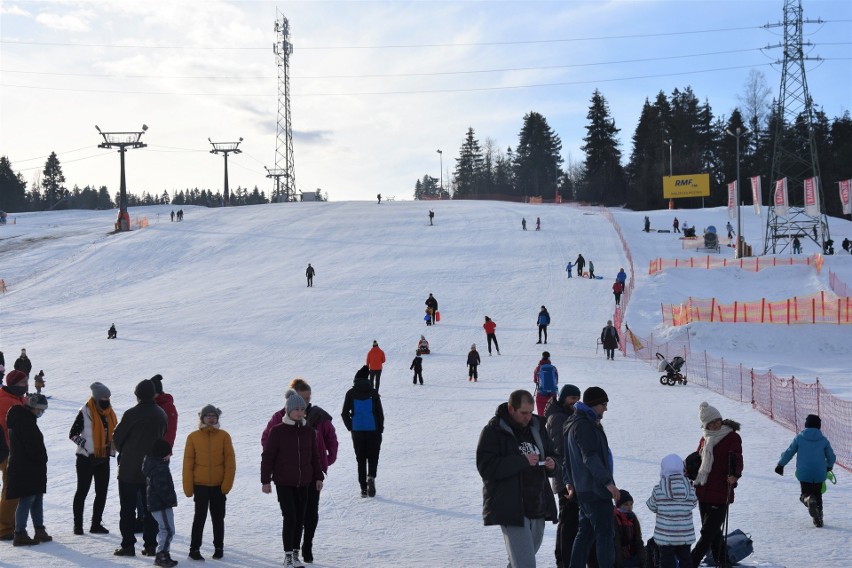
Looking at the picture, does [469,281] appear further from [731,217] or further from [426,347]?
[731,217]

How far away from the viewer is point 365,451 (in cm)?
1011

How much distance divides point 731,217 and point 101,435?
53425mm

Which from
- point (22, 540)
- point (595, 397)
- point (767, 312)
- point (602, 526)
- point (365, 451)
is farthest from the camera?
point (767, 312)

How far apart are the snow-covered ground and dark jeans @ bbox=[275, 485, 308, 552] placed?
454 mm

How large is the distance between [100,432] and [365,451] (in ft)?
10.3

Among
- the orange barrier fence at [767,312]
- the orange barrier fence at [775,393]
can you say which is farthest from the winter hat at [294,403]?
the orange barrier fence at [767,312]

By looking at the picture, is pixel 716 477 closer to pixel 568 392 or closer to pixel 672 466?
pixel 672 466

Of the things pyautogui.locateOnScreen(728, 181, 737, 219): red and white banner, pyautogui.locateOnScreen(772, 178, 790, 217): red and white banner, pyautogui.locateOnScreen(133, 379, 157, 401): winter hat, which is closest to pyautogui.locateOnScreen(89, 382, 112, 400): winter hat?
pyautogui.locateOnScreen(133, 379, 157, 401): winter hat

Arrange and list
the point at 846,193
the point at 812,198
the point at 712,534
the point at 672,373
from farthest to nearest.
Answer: the point at 846,193 → the point at 812,198 → the point at 672,373 → the point at 712,534

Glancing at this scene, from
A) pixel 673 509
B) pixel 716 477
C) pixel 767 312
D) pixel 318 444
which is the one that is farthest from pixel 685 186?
pixel 673 509

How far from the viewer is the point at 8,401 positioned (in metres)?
8.40

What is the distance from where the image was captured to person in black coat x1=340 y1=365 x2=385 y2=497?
9.93m

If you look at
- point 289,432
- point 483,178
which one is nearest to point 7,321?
point 289,432

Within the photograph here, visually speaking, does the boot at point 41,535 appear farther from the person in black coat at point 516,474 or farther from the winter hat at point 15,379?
the person in black coat at point 516,474
